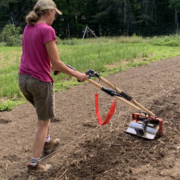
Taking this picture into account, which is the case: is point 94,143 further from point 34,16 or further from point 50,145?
point 34,16

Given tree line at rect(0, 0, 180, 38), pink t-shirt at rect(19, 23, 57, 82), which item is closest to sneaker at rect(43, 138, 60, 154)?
pink t-shirt at rect(19, 23, 57, 82)

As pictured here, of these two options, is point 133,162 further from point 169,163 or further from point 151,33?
point 151,33

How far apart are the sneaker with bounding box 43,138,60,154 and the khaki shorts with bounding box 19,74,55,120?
0.80 m

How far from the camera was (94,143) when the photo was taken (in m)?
4.09

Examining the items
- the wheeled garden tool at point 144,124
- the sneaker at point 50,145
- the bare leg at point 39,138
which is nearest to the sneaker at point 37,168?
the bare leg at point 39,138

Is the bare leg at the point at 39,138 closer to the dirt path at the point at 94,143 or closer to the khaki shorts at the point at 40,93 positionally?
the khaki shorts at the point at 40,93

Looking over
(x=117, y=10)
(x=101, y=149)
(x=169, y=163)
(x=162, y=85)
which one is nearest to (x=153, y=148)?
(x=169, y=163)

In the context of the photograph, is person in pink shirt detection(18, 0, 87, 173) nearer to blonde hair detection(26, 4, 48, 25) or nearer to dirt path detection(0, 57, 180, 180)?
blonde hair detection(26, 4, 48, 25)

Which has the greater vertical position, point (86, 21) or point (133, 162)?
point (86, 21)

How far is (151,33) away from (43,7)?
33130 millimetres

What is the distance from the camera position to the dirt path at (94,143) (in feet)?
10.9

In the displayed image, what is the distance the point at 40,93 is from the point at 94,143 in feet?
4.55

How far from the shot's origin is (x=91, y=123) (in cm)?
490

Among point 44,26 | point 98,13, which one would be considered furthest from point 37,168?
point 98,13
